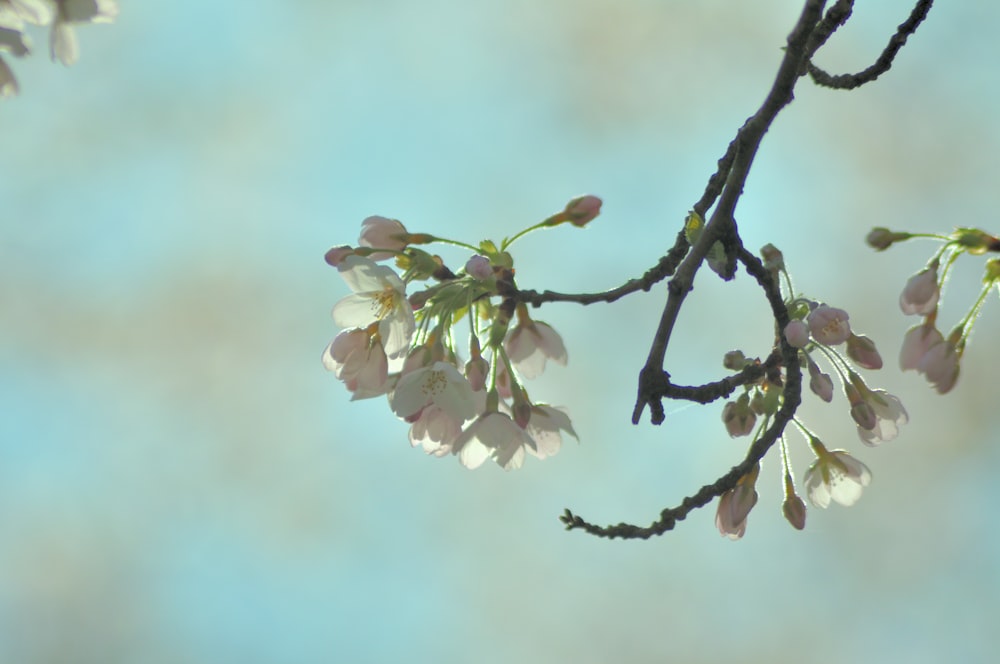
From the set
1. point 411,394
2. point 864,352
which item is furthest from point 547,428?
point 864,352

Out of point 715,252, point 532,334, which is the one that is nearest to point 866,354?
point 715,252

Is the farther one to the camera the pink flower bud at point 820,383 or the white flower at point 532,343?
the white flower at point 532,343

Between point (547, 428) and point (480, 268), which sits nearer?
point (480, 268)

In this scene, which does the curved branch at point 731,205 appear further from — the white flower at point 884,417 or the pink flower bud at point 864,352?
the white flower at point 884,417

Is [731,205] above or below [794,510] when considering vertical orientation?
above

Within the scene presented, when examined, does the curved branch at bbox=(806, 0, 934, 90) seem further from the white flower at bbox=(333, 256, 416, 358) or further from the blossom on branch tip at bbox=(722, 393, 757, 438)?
the white flower at bbox=(333, 256, 416, 358)

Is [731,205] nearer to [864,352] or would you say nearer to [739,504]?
[864,352]

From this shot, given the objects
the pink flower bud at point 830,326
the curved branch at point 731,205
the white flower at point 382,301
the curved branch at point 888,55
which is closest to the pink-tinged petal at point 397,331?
the white flower at point 382,301
